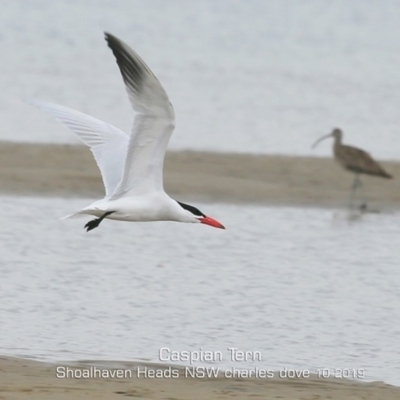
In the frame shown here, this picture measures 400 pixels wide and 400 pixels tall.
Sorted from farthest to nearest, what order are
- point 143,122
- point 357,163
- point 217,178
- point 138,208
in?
point 217,178, point 357,163, point 138,208, point 143,122

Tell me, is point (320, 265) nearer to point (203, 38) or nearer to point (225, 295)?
point (225, 295)

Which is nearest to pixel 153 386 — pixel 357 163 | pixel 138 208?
pixel 138 208

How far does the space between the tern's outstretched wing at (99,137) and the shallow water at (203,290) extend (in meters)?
0.94

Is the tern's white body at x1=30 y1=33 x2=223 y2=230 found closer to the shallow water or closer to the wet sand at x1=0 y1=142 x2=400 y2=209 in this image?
the shallow water

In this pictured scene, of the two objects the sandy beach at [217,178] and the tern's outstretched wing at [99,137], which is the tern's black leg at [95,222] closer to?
the tern's outstretched wing at [99,137]

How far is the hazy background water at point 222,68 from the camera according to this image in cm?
1908

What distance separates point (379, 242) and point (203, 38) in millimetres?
19612

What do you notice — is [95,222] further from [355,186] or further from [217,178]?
[355,186]

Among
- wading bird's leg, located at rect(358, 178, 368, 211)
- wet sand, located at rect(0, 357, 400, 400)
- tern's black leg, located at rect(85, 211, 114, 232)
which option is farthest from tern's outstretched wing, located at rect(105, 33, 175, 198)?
wading bird's leg, located at rect(358, 178, 368, 211)

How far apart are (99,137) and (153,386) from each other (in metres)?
2.93

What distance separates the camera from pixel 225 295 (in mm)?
9438

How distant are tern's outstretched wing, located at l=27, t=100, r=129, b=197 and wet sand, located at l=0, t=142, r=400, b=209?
4.27 metres

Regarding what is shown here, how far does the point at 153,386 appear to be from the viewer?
6973mm

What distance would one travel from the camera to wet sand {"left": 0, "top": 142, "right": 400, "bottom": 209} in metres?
14.2
